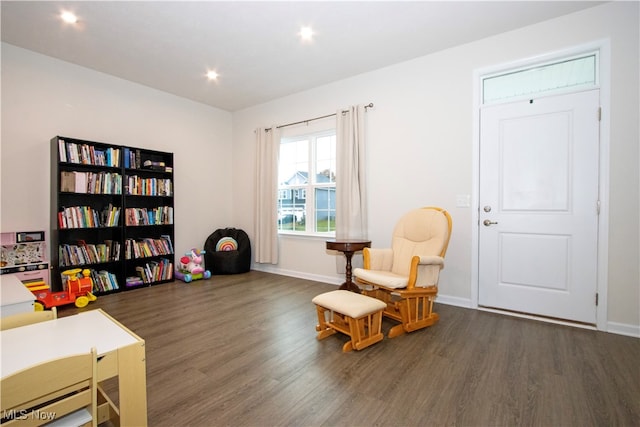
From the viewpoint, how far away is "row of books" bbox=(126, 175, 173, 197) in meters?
3.92

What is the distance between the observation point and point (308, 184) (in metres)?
4.50

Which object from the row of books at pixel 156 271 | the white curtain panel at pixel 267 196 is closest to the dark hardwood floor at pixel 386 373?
the row of books at pixel 156 271

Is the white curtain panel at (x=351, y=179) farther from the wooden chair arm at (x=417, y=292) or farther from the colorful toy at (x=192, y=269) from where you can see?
the colorful toy at (x=192, y=269)

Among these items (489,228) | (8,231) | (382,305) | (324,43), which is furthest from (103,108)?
(489,228)

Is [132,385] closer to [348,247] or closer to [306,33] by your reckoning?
[348,247]

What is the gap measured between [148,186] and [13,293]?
2307 millimetres

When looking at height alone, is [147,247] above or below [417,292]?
above

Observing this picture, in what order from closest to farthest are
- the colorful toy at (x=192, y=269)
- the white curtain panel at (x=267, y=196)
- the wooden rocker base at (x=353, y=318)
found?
the wooden rocker base at (x=353, y=318), the colorful toy at (x=192, y=269), the white curtain panel at (x=267, y=196)

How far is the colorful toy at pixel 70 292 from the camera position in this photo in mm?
2986

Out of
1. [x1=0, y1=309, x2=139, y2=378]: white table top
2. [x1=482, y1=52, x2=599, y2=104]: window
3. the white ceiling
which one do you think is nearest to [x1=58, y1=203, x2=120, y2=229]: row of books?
the white ceiling

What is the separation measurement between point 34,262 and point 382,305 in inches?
142

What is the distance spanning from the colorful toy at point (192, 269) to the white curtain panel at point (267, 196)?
83 cm

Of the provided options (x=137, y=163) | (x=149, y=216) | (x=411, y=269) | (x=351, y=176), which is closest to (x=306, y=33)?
(x=351, y=176)

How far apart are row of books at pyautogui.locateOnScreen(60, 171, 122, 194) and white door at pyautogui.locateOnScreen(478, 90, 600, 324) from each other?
13.9 ft
